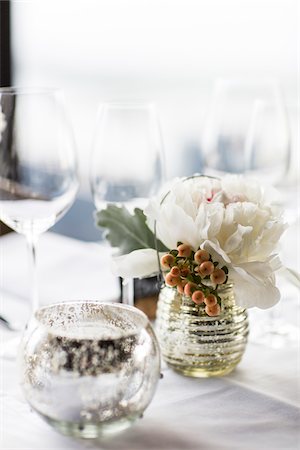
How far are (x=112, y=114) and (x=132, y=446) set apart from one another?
438 mm

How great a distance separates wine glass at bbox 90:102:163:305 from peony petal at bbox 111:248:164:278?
0.14 metres

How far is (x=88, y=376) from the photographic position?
708 millimetres

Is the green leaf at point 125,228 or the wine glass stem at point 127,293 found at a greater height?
the green leaf at point 125,228

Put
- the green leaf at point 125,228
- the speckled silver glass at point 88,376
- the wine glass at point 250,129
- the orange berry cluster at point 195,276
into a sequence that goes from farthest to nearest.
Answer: the wine glass at point 250,129, the green leaf at point 125,228, the orange berry cluster at point 195,276, the speckled silver glass at point 88,376

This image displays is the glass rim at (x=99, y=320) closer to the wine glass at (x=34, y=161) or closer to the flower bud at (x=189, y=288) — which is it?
the flower bud at (x=189, y=288)

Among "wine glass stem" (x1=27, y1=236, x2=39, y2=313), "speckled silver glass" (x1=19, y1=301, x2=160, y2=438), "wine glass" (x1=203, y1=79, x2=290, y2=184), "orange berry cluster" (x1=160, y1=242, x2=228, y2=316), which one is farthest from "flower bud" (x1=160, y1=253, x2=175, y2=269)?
"wine glass" (x1=203, y1=79, x2=290, y2=184)

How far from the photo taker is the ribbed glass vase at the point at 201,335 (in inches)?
35.0

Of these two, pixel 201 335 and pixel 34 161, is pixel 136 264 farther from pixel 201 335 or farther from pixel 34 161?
pixel 34 161

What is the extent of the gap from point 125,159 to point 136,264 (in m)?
0.20

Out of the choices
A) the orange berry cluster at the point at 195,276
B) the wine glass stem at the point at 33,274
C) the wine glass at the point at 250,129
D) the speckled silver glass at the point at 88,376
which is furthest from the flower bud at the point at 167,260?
the wine glass at the point at 250,129

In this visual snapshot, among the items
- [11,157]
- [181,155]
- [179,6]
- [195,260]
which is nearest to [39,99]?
[11,157]

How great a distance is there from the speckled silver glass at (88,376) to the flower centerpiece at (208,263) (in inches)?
4.8

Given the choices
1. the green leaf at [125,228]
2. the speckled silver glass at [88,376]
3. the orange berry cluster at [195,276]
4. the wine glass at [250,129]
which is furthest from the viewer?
the wine glass at [250,129]

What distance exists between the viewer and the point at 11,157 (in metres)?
1.00
